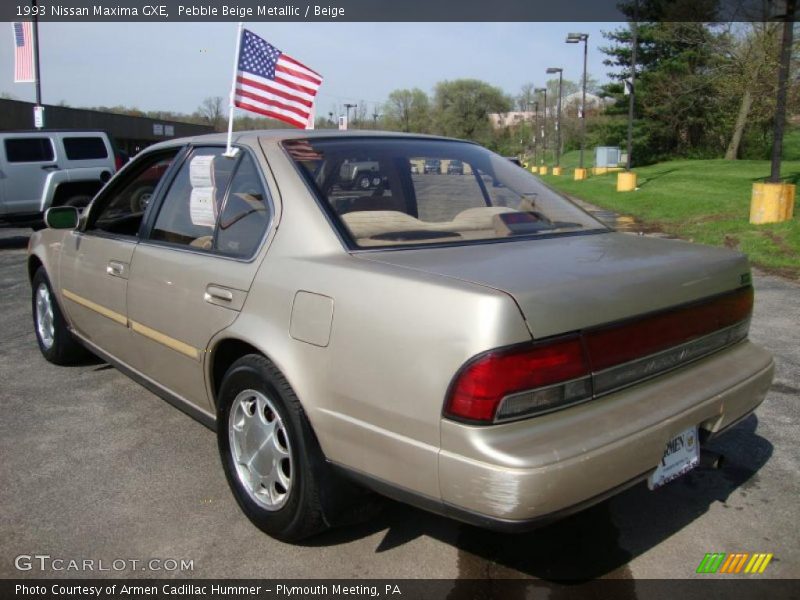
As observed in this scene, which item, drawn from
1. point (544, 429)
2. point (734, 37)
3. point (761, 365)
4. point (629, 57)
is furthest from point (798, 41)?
point (629, 57)

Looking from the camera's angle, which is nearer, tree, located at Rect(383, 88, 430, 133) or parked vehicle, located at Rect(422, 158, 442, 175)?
parked vehicle, located at Rect(422, 158, 442, 175)

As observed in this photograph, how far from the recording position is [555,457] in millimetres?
2012

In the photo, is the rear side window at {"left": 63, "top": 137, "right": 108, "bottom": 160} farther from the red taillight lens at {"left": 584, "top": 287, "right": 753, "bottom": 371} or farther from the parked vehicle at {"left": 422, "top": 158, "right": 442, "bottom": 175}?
the red taillight lens at {"left": 584, "top": 287, "right": 753, "bottom": 371}

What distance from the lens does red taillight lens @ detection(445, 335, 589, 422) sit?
6.59 feet

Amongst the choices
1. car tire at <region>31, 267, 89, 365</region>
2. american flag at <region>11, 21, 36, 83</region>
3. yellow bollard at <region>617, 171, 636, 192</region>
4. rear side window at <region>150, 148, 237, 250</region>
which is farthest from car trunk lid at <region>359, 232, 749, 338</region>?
yellow bollard at <region>617, 171, 636, 192</region>

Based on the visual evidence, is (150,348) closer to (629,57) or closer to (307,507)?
(307,507)

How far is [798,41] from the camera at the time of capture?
1886cm

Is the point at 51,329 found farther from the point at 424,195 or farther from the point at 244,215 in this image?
the point at 424,195

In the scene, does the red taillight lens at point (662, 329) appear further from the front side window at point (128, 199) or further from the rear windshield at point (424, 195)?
the front side window at point (128, 199)

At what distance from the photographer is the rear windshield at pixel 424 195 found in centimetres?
284

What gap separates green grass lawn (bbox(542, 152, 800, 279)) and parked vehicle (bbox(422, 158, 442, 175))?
5332mm

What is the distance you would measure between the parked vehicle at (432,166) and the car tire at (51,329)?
279 cm

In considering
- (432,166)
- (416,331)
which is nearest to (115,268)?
(432,166)

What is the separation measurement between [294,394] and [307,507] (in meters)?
0.42
